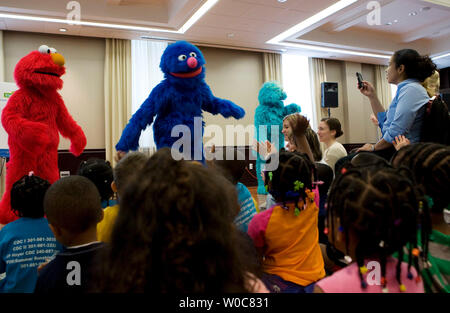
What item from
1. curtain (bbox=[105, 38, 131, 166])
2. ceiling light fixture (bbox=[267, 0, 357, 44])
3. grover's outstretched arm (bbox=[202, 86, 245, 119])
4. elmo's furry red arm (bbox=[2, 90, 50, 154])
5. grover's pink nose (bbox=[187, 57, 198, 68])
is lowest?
elmo's furry red arm (bbox=[2, 90, 50, 154])

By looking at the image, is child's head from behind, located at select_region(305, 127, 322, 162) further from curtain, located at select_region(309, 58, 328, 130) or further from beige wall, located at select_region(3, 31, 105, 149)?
curtain, located at select_region(309, 58, 328, 130)

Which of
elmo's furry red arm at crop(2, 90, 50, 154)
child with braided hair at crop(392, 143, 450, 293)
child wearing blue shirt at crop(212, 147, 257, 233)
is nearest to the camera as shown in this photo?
child with braided hair at crop(392, 143, 450, 293)

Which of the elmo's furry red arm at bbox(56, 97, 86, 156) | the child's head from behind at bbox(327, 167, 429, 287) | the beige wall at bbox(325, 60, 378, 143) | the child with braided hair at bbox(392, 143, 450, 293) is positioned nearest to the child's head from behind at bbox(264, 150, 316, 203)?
the child with braided hair at bbox(392, 143, 450, 293)

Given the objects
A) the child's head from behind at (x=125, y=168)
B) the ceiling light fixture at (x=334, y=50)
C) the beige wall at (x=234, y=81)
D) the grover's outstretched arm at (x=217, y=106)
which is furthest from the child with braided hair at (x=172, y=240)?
the ceiling light fixture at (x=334, y=50)

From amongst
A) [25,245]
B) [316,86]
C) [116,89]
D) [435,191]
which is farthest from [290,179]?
[316,86]

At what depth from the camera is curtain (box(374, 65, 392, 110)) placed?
7.40m

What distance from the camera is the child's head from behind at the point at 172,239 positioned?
21.4 inches

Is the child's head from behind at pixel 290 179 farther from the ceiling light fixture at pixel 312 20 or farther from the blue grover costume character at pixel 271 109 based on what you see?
the ceiling light fixture at pixel 312 20

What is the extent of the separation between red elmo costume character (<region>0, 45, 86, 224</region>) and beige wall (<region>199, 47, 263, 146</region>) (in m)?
3.60

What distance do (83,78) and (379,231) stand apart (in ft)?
17.1

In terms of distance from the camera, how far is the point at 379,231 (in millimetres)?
686

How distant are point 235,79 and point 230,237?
5.75 meters

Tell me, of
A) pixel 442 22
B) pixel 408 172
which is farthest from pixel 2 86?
pixel 442 22

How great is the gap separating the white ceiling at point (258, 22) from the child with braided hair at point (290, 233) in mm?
3414
